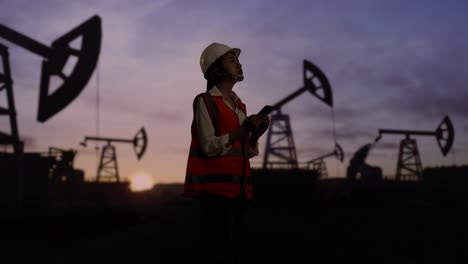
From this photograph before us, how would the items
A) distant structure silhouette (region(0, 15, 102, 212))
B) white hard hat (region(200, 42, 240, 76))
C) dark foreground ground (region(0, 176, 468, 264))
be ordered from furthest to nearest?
distant structure silhouette (region(0, 15, 102, 212))
dark foreground ground (region(0, 176, 468, 264))
white hard hat (region(200, 42, 240, 76))

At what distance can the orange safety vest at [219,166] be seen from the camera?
8.66ft

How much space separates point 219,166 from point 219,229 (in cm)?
36

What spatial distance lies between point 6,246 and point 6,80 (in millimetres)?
14884

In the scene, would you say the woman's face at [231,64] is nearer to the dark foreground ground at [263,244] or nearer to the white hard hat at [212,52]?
the white hard hat at [212,52]

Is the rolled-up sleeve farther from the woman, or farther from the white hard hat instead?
the white hard hat

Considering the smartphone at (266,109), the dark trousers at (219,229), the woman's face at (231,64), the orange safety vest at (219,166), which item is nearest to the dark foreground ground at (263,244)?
the dark trousers at (219,229)

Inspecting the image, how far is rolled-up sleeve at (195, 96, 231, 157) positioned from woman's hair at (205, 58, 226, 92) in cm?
27

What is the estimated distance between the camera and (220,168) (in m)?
2.65

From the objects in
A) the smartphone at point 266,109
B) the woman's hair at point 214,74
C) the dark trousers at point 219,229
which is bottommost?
the dark trousers at point 219,229

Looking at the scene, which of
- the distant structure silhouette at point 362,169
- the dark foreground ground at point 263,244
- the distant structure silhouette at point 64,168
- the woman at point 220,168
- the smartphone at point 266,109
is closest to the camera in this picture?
the smartphone at point 266,109

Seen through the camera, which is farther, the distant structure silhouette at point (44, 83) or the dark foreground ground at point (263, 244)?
the distant structure silhouette at point (44, 83)

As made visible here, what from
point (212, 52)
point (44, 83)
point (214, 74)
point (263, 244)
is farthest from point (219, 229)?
point (44, 83)

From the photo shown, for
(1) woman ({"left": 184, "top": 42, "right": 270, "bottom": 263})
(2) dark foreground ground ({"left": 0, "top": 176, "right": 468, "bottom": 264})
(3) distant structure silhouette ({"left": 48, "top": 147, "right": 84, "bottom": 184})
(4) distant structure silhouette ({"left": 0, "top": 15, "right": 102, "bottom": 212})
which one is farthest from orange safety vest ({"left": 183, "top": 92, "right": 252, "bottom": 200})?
(3) distant structure silhouette ({"left": 48, "top": 147, "right": 84, "bottom": 184})

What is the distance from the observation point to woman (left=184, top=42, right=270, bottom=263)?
8.60 ft
